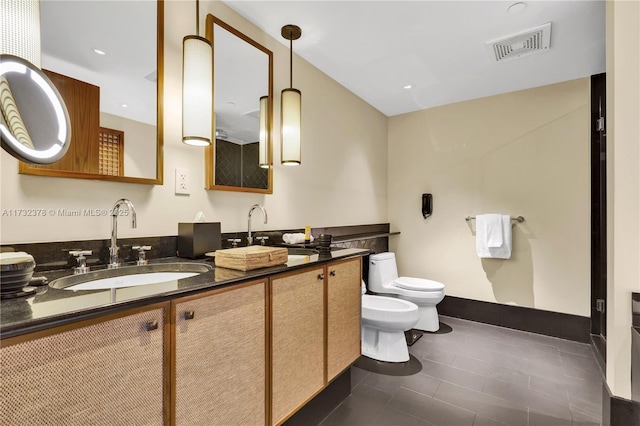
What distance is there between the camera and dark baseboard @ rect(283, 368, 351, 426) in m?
1.59

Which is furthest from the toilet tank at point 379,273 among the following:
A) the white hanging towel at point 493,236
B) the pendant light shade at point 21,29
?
the pendant light shade at point 21,29

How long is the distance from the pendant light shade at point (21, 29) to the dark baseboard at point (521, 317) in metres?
3.67

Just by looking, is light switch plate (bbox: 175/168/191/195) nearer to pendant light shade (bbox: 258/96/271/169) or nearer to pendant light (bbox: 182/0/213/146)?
pendant light (bbox: 182/0/213/146)

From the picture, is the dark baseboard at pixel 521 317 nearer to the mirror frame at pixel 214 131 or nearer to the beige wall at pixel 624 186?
the beige wall at pixel 624 186

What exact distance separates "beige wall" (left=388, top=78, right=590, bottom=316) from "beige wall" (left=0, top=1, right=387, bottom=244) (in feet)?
1.39

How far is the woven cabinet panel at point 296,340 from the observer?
4.35 ft

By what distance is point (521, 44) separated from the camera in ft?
A: 7.40

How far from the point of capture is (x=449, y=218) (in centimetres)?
339

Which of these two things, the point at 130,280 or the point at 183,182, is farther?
the point at 183,182

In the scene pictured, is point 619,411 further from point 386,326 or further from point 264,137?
point 264,137

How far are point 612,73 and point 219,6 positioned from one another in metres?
2.18

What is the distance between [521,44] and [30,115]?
2.88 meters

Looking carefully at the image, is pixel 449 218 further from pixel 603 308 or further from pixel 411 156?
pixel 603 308

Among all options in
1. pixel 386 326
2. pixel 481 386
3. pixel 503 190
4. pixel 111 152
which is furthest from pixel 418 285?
pixel 111 152
